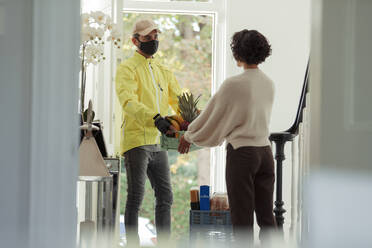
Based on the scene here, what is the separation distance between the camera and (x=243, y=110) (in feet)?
8.75

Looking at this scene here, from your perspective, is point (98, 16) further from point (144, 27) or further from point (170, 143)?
point (170, 143)

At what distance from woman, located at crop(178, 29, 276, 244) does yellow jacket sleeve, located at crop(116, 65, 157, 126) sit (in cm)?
56

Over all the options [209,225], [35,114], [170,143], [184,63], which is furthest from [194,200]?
[184,63]

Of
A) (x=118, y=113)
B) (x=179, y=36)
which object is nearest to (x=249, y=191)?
(x=118, y=113)

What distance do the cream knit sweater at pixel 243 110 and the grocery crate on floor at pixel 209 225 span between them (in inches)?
35.4

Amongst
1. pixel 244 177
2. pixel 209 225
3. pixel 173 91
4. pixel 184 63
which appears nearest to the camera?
pixel 244 177

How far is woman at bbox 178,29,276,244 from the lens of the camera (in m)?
2.64

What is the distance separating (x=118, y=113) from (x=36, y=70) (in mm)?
2828

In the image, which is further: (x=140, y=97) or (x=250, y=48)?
(x=140, y=97)

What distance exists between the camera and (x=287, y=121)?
4.77 meters

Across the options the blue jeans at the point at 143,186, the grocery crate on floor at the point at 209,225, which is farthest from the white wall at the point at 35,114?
the grocery crate on floor at the point at 209,225

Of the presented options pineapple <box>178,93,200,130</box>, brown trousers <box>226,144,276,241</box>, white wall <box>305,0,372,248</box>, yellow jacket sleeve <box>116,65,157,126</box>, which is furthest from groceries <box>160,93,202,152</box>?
white wall <box>305,0,372,248</box>

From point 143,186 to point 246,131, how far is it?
1.00 meters

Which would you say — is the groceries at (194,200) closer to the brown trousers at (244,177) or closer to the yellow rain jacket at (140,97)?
the yellow rain jacket at (140,97)
